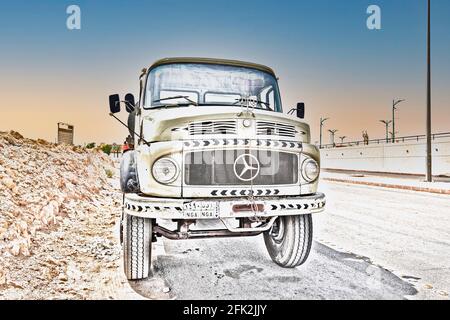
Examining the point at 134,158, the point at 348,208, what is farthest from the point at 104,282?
the point at 348,208

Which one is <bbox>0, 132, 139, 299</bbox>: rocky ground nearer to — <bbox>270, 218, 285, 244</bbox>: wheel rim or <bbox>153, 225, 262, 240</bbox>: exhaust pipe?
<bbox>153, 225, 262, 240</bbox>: exhaust pipe

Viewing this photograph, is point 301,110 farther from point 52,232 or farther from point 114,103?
point 52,232

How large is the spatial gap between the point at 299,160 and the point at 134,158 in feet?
5.81

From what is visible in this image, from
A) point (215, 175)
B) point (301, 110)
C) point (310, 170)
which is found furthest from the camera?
point (301, 110)

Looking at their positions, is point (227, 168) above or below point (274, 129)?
below

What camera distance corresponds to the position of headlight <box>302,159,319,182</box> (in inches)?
143

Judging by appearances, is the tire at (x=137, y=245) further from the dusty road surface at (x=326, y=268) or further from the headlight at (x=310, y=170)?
the headlight at (x=310, y=170)

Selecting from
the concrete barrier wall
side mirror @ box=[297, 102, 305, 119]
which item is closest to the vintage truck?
side mirror @ box=[297, 102, 305, 119]

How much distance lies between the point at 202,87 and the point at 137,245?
2.07m

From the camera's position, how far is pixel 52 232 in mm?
5676

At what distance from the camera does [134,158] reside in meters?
3.80

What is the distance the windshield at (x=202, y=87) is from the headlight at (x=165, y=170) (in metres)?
1.09

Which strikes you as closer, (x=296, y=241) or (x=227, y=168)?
(x=227, y=168)

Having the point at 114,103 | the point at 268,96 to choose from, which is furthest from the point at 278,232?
the point at 114,103
